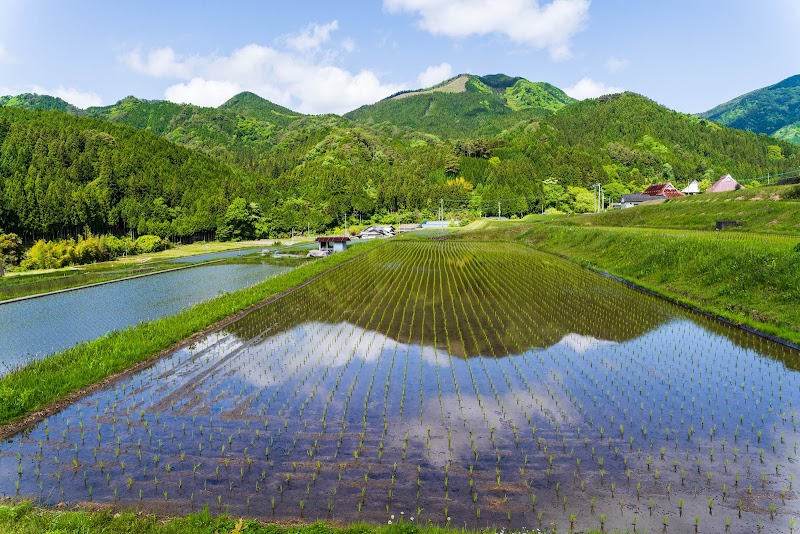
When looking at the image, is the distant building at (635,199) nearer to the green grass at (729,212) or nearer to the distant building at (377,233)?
the green grass at (729,212)

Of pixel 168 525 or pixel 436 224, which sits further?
pixel 436 224

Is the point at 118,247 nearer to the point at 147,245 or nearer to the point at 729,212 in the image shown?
the point at 147,245

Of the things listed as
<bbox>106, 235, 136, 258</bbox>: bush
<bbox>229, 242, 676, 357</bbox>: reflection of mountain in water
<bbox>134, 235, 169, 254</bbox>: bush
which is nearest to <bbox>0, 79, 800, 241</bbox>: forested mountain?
<bbox>134, 235, 169, 254</bbox>: bush

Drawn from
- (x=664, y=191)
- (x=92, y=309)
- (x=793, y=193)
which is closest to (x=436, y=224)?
(x=664, y=191)

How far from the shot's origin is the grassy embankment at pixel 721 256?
622 inches

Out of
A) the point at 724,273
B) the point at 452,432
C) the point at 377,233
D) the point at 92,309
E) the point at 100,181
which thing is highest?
the point at 100,181

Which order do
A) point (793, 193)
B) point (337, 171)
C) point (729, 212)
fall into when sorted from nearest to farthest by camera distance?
point (793, 193) → point (729, 212) → point (337, 171)

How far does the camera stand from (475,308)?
18969 mm

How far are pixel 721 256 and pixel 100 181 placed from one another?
97.7 meters

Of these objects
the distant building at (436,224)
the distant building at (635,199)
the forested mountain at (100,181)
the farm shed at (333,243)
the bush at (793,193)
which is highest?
the forested mountain at (100,181)

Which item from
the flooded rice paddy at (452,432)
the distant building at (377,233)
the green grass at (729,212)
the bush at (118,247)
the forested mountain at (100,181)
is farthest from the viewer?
the distant building at (377,233)

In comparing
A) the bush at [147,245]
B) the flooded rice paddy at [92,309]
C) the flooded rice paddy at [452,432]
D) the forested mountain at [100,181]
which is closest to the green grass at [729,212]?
the flooded rice paddy at [452,432]

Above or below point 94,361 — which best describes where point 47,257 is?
above

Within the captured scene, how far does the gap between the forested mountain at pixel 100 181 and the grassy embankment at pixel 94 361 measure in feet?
186
